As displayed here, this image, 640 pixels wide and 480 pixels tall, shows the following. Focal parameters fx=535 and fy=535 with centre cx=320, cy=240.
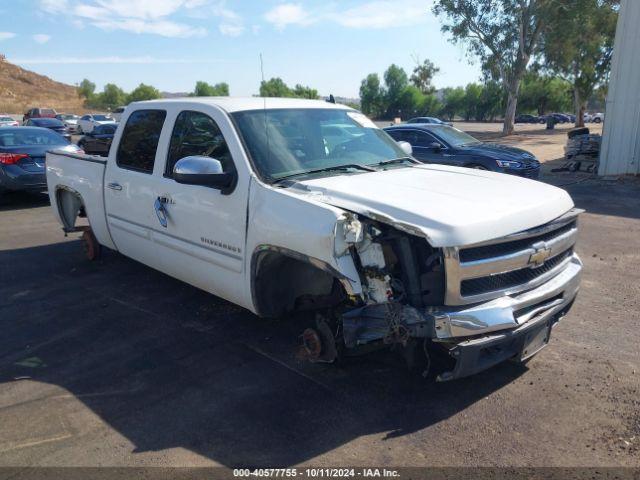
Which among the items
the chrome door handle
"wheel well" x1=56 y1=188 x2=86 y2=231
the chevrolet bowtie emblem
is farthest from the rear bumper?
the chevrolet bowtie emblem

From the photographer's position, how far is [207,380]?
3.92m

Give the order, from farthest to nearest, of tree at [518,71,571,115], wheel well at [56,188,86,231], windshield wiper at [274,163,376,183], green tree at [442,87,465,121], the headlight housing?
green tree at [442,87,465,121] → tree at [518,71,571,115] → the headlight housing → wheel well at [56,188,86,231] → windshield wiper at [274,163,376,183]

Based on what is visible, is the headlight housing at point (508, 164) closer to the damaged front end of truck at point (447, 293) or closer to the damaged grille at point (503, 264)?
the damaged grille at point (503, 264)

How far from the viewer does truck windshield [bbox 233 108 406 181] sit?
4109 millimetres

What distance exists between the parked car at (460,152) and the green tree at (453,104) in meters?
77.1

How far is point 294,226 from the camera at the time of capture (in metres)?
3.52

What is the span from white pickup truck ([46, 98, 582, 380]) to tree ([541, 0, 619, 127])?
109ft

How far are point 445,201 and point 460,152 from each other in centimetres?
872

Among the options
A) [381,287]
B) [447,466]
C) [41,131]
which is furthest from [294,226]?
[41,131]

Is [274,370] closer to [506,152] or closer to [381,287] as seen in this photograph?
[381,287]

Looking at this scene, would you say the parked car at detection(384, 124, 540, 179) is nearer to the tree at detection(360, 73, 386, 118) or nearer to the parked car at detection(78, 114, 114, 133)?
the parked car at detection(78, 114, 114, 133)

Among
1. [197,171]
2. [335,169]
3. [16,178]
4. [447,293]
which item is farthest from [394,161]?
[16,178]

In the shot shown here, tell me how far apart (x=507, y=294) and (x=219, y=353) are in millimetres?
2297

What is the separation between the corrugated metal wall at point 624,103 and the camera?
1413 centimetres
